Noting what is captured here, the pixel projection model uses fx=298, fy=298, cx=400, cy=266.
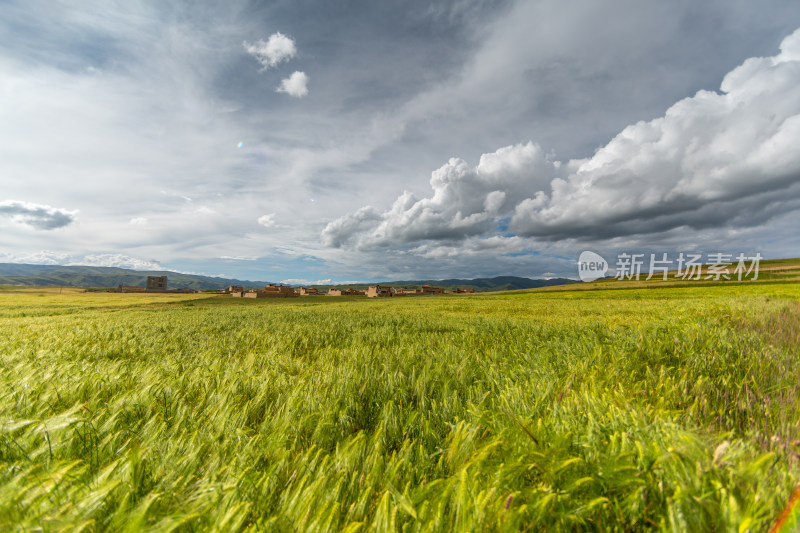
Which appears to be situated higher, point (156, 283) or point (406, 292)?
point (156, 283)

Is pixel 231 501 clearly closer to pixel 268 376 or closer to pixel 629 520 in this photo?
pixel 629 520

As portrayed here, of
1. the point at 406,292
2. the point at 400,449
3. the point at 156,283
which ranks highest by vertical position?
the point at 400,449

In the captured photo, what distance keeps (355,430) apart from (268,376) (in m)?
1.37

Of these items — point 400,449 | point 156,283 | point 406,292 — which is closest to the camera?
point 400,449

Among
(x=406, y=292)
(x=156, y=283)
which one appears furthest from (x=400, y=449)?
(x=156, y=283)

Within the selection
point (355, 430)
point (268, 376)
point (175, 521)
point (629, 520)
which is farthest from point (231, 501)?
point (268, 376)

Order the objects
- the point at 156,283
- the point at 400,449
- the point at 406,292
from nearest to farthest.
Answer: the point at 400,449 → the point at 406,292 → the point at 156,283

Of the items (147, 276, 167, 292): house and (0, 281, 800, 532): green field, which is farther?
(147, 276, 167, 292): house

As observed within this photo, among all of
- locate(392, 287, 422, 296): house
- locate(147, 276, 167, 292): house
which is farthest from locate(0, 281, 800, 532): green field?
locate(147, 276, 167, 292): house

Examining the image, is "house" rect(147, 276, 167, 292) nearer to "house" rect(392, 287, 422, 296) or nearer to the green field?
"house" rect(392, 287, 422, 296)

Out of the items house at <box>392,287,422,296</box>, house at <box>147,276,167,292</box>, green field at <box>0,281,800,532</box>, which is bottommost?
house at <box>392,287,422,296</box>

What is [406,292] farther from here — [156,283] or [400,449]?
[156,283]

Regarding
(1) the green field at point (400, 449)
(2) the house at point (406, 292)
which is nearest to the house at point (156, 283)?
(2) the house at point (406, 292)

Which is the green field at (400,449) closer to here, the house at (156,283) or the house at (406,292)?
the house at (406,292)
